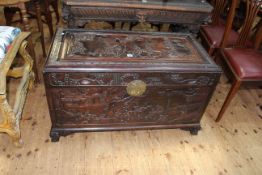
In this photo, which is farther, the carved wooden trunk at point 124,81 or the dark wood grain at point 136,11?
the dark wood grain at point 136,11

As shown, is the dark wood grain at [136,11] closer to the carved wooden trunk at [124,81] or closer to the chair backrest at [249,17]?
the carved wooden trunk at [124,81]

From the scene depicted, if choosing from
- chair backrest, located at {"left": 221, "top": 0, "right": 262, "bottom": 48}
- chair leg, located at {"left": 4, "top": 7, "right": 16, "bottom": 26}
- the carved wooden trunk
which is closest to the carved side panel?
the carved wooden trunk

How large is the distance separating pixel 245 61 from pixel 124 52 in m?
0.90

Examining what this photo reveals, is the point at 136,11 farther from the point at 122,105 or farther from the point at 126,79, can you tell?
the point at 122,105

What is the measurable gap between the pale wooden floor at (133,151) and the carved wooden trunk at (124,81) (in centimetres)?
12

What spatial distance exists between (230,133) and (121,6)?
131 cm

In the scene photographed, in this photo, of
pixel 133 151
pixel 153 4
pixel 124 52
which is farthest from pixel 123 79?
pixel 153 4

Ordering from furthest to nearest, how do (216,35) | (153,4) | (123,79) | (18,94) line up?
(216,35), (153,4), (18,94), (123,79)

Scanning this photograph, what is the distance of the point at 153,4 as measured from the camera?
159 centimetres

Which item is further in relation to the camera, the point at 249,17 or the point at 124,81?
the point at 249,17

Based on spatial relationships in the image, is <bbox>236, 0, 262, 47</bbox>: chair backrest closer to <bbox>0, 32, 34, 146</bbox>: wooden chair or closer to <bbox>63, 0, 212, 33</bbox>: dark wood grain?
<bbox>63, 0, 212, 33</bbox>: dark wood grain

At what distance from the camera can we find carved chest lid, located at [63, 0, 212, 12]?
1.51 metres

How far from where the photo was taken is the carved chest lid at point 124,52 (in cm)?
124

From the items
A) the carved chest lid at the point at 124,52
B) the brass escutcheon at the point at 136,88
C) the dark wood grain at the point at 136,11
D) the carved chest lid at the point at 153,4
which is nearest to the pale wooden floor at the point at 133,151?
the brass escutcheon at the point at 136,88
